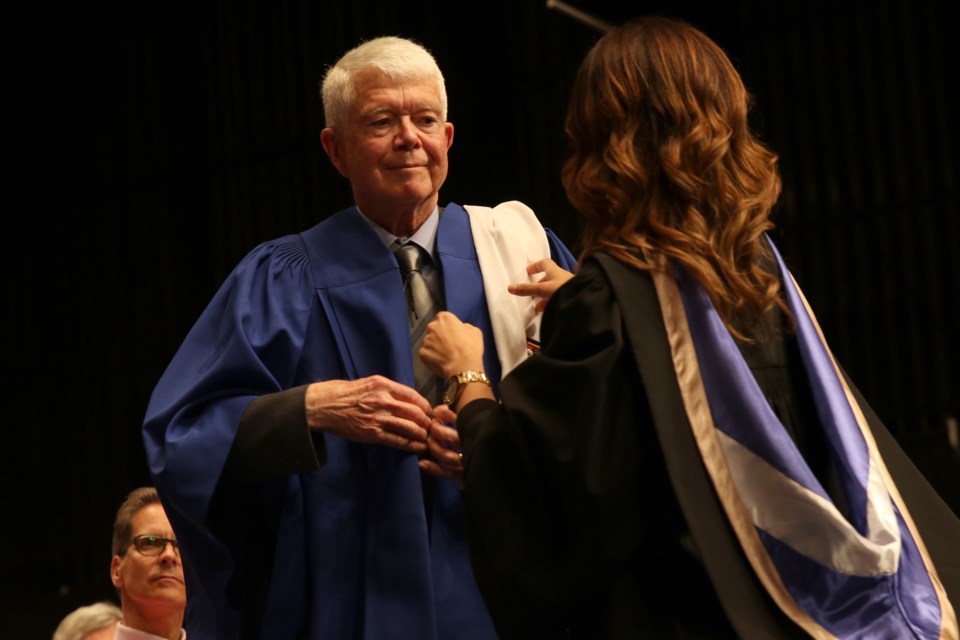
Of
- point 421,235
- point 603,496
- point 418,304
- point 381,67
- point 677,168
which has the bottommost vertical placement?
point 603,496

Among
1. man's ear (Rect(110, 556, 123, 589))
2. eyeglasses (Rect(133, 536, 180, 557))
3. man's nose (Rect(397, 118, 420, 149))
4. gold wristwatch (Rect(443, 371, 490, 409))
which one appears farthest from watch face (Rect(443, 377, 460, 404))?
man's ear (Rect(110, 556, 123, 589))

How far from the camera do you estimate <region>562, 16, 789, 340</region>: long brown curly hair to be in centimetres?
193

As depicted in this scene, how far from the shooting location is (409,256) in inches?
103

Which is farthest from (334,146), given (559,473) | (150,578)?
(150,578)

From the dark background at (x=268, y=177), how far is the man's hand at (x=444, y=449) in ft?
7.83

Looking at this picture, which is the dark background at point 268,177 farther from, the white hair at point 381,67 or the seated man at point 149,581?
the white hair at point 381,67

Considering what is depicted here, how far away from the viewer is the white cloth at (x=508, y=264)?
98.3 inches

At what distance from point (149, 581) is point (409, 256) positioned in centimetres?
179

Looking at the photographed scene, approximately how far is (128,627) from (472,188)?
1974mm

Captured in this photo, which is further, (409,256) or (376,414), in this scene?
(409,256)

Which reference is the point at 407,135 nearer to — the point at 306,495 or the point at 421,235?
the point at 421,235

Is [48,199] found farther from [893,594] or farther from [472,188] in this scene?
[893,594]

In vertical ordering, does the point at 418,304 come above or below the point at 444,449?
above

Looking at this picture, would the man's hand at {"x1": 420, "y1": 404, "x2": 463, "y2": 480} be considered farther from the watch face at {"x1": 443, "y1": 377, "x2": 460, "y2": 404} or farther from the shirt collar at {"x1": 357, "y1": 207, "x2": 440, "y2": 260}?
the shirt collar at {"x1": 357, "y1": 207, "x2": 440, "y2": 260}
